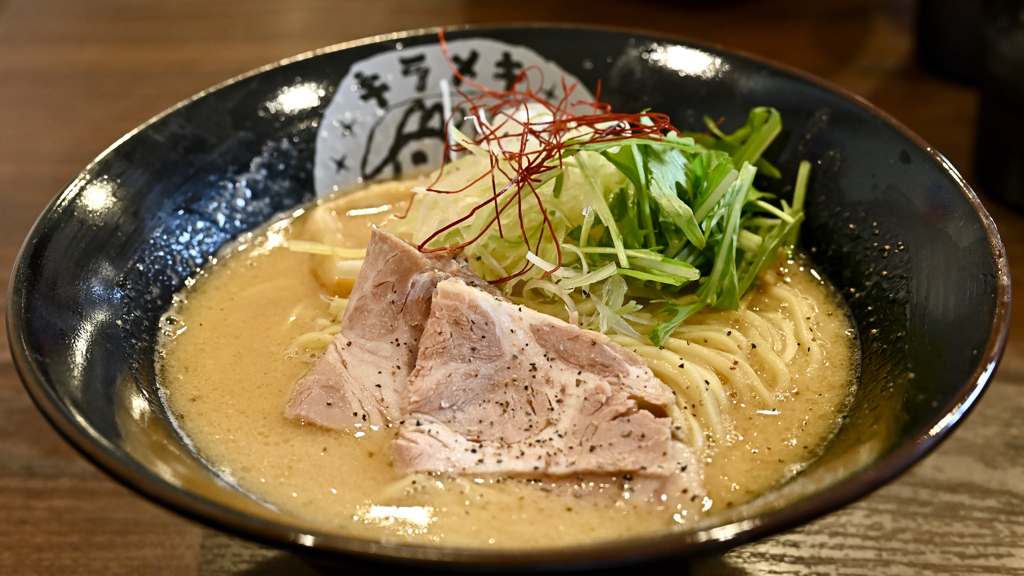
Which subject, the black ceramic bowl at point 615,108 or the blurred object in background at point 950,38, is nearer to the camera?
the black ceramic bowl at point 615,108

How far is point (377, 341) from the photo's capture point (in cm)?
188

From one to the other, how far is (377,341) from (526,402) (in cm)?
43

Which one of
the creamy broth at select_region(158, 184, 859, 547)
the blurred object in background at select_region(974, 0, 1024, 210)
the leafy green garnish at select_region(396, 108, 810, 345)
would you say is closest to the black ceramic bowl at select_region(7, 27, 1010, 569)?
the creamy broth at select_region(158, 184, 859, 547)

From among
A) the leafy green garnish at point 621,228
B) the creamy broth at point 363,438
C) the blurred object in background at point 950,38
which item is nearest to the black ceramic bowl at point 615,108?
the creamy broth at point 363,438

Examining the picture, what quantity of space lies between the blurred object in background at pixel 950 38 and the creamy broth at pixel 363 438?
218 cm

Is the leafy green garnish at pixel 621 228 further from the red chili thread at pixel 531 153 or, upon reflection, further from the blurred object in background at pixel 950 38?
the blurred object in background at pixel 950 38

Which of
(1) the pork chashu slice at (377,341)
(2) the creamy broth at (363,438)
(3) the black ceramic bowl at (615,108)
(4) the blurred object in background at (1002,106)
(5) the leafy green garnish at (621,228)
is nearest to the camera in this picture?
(3) the black ceramic bowl at (615,108)

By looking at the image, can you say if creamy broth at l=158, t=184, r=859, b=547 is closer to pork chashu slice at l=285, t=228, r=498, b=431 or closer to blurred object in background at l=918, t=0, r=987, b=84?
pork chashu slice at l=285, t=228, r=498, b=431

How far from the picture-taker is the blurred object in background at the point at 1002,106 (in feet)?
9.08

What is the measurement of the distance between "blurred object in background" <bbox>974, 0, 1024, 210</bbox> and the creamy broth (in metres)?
1.29

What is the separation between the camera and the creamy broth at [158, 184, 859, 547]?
1521mm

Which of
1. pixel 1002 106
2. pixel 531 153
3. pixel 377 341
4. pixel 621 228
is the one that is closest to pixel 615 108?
pixel 531 153

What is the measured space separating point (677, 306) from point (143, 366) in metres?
1.40

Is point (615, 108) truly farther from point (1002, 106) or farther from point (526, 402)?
point (1002, 106)
